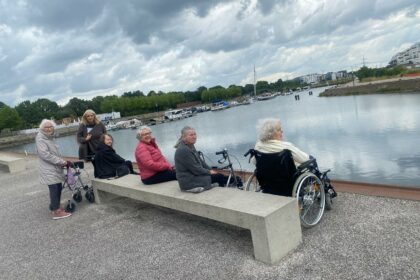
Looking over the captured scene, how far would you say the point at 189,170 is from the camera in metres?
4.79

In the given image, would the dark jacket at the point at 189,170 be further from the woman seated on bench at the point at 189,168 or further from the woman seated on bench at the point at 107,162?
the woman seated on bench at the point at 107,162

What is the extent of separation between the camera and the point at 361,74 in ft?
374

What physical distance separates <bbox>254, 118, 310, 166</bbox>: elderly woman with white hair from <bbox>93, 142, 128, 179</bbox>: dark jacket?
10.5 ft

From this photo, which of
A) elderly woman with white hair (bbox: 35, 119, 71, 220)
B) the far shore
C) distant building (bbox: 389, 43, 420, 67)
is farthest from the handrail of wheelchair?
distant building (bbox: 389, 43, 420, 67)

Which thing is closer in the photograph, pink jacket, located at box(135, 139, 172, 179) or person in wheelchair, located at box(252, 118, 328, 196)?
person in wheelchair, located at box(252, 118, 328, 196)

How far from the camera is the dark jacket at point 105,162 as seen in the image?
662 cm

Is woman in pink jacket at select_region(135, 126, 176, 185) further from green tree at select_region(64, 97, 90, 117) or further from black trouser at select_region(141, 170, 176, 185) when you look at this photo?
green tree at select_region(64, 97, 90, 117)

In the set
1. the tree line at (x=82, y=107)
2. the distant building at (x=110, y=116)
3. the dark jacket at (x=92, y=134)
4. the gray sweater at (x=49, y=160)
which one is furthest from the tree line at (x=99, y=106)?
the gray sweater at (x=49, y=160)

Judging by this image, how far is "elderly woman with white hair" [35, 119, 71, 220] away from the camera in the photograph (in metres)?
6.06

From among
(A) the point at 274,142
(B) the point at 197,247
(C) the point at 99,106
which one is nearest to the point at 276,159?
(A) the point at 274,142

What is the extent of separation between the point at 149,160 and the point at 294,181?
7.42ft

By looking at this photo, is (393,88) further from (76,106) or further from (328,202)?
(76,106)

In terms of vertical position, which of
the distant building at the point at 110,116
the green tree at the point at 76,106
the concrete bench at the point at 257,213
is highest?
the green tree at the point at 76,106

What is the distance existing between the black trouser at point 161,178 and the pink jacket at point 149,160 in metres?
0.05
